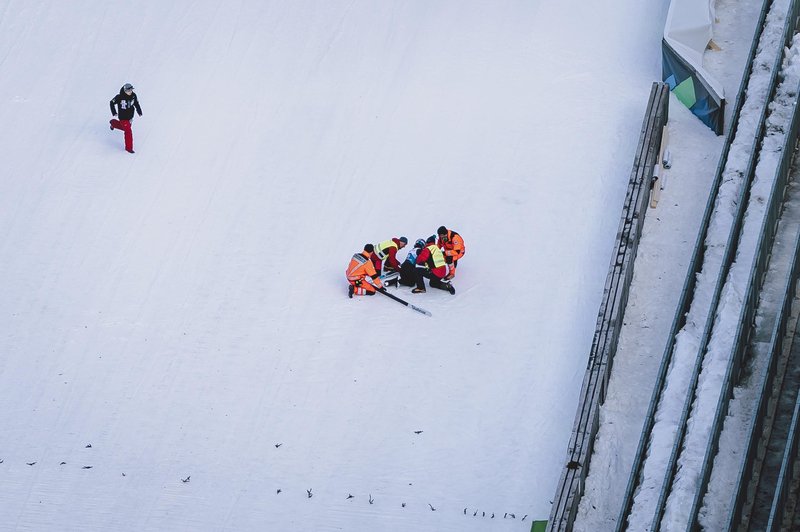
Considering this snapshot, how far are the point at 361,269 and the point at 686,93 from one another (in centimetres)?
584

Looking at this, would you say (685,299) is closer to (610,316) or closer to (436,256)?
(610,316)

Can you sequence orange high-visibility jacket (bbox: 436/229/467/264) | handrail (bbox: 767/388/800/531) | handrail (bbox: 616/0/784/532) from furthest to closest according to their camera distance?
orange high-visibility jacket (bbox: 436/229/467/264) → handrail (bbox: 616/0/784/532) → handrail (bbox: 767/388/800/531)

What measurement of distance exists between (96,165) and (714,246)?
8715 mm

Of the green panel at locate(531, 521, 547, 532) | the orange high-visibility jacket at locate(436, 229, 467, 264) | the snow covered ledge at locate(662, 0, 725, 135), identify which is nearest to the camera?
the green panel at locate(531, 521, 547, 532)

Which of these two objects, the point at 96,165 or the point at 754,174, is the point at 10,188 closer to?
the point at 96,165

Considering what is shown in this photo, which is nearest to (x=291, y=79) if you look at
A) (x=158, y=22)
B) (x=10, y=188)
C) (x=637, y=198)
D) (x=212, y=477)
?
(x=158, y=22)

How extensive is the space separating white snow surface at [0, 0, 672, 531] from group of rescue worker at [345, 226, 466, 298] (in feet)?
0.66

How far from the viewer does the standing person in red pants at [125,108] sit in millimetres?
21547

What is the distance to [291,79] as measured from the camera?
2334 cm

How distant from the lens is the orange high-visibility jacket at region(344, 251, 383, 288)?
62.4ft

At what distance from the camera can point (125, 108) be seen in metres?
21.6

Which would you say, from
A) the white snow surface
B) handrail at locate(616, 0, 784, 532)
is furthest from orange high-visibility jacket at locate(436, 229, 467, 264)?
handrail at locate(616, 0, 784, 532)

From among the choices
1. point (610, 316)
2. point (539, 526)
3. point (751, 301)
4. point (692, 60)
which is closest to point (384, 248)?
point (610, 316)

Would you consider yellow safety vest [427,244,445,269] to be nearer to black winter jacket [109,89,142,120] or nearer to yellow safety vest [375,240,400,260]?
yellow safety vest [375,240,400,260]
